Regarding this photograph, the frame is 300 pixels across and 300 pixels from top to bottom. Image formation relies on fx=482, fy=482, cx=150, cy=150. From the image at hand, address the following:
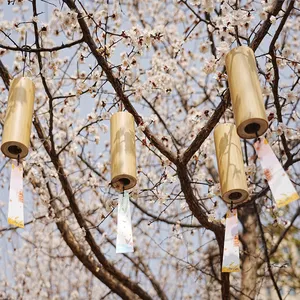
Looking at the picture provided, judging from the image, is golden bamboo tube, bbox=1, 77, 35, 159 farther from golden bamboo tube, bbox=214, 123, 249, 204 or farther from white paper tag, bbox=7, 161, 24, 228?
golden bamboo tube, bbox=214, 123, 249, 204

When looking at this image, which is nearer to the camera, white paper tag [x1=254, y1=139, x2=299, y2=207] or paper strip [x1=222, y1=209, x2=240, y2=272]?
white paper tag [x1=254, y1=139, x2=299, y2=207]

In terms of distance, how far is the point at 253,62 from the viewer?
1.48 m

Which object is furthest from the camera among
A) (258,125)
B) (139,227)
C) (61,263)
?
(61,263)

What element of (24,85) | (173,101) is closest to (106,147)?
(173,101)

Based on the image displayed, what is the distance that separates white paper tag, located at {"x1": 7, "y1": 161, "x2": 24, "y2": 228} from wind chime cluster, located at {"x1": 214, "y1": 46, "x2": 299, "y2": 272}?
0.62 meters

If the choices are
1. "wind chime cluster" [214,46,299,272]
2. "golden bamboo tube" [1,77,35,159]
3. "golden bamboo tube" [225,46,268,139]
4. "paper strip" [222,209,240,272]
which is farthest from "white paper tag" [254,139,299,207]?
"golden bamboo tube" [1,77,35,159]

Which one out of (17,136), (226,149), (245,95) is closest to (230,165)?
(226,149)

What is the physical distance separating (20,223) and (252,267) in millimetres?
2333

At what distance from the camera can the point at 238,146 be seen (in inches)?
62.1

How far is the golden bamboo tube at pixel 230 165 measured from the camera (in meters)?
1.46

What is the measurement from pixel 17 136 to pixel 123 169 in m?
0.33

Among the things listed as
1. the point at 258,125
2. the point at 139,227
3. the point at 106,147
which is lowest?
the point at 258,125

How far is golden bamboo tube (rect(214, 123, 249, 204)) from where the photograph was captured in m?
1.46

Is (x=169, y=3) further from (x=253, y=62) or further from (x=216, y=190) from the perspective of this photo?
(x=253, y=62)
